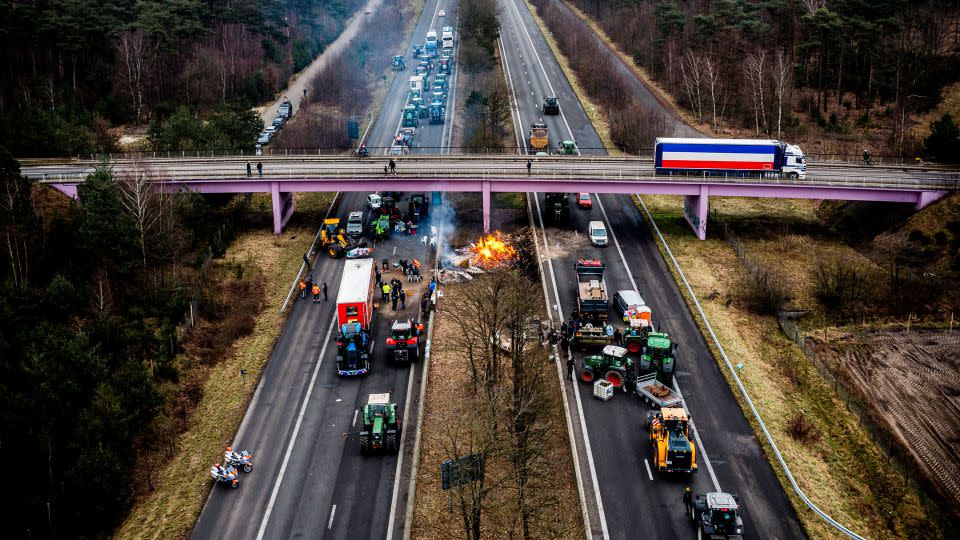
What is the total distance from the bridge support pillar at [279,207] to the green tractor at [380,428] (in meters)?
33.6

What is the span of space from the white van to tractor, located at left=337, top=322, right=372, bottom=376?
2565cm

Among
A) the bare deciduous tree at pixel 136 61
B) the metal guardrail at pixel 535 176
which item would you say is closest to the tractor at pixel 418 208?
the metal guardrail at pixel 535 176

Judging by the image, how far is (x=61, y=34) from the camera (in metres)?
104

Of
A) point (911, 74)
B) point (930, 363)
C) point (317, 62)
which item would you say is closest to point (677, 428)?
point (930, 363)

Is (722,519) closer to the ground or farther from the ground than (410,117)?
closer to the ground

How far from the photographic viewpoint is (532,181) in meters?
71.5

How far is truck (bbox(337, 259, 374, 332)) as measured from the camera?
172 feet

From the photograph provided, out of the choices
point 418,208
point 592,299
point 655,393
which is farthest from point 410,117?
point 655,393

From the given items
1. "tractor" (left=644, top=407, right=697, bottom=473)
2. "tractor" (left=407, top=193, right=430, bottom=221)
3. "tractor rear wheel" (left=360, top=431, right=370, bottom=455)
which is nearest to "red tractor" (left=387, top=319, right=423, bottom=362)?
"tractor rear wheel" (left=360, top=431, right=370, bottom=455)

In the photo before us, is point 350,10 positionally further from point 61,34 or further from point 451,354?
point 451,354

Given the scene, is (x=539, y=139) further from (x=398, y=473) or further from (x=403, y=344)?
(x=398, y=473)

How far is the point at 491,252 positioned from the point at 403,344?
17.5 meters

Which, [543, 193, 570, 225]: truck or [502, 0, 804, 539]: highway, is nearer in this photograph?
[502, 0, 804, 539]: highway

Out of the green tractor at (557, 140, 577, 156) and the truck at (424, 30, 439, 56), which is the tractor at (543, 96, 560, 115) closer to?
the green tractor at (557, 140, 577, 156)
